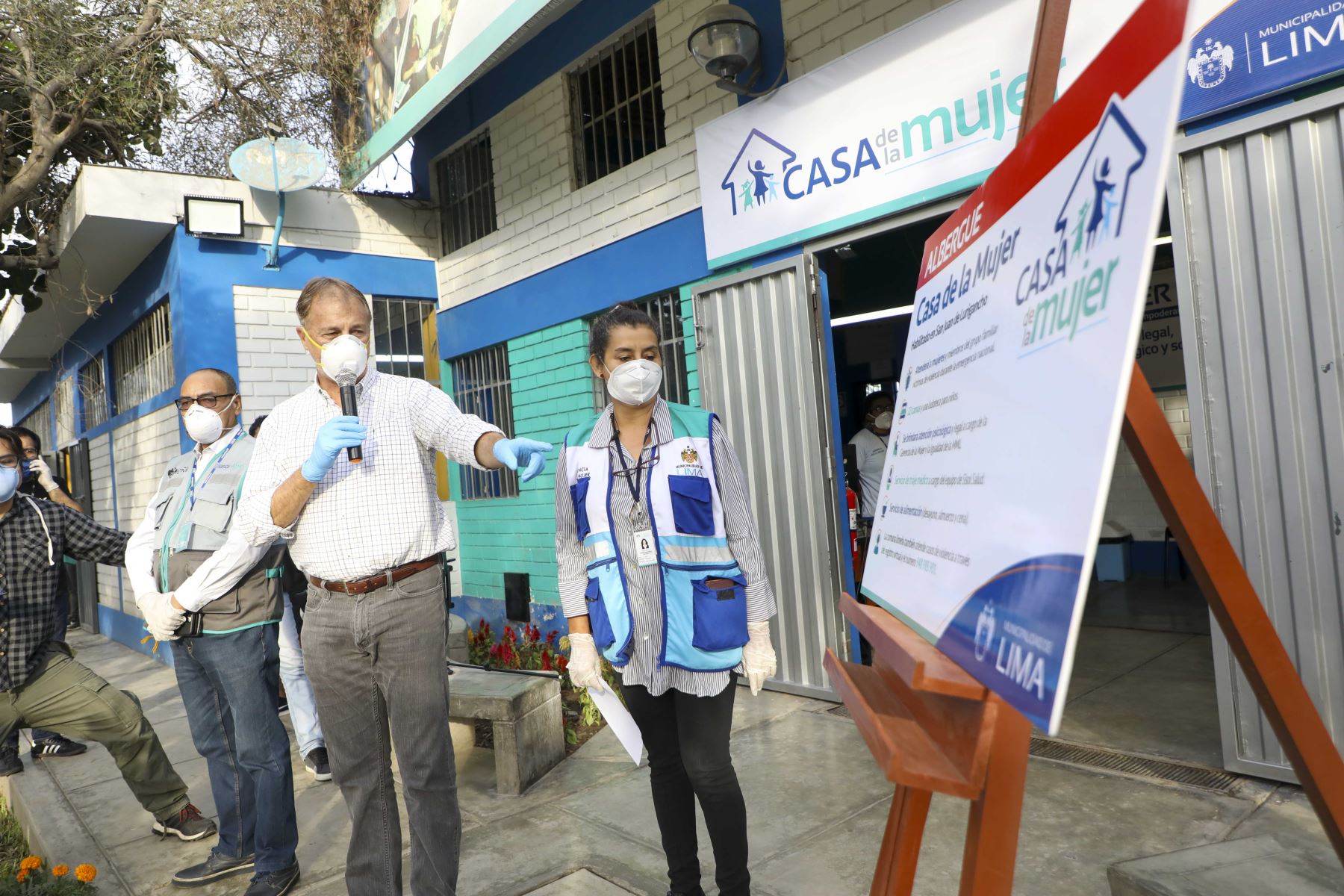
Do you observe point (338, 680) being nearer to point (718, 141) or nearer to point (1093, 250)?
point (1093, 250)

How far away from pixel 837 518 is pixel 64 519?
3.95m

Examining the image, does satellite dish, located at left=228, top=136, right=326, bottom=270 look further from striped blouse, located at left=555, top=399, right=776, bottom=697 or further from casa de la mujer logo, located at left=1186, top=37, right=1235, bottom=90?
casa de la mujer logo, located at left=1186, top=37, right=1235, bottom=90

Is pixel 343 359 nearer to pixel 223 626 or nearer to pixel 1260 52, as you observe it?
pixel 223 626

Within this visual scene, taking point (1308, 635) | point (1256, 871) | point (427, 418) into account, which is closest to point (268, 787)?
point (427, 418)

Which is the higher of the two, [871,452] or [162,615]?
[871,452]

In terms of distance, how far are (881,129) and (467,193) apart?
5.21 meters

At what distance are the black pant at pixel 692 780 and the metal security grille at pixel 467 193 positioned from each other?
663 cm

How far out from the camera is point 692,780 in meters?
2.57

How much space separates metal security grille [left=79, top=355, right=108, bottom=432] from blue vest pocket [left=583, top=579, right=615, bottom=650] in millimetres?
10903

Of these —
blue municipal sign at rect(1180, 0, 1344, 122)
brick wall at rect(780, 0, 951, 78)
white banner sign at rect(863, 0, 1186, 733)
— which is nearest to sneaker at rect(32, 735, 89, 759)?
white banner sign at rect(863, 0, 1186, 733)

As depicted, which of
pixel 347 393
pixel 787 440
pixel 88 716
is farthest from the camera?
pixel 787 440

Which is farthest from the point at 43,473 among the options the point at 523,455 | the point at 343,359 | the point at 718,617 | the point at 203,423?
the point at 718,617

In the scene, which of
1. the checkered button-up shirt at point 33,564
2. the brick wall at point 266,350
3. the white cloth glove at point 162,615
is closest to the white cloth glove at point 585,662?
the white cloth glove at point 162,615

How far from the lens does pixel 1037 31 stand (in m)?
1.72
